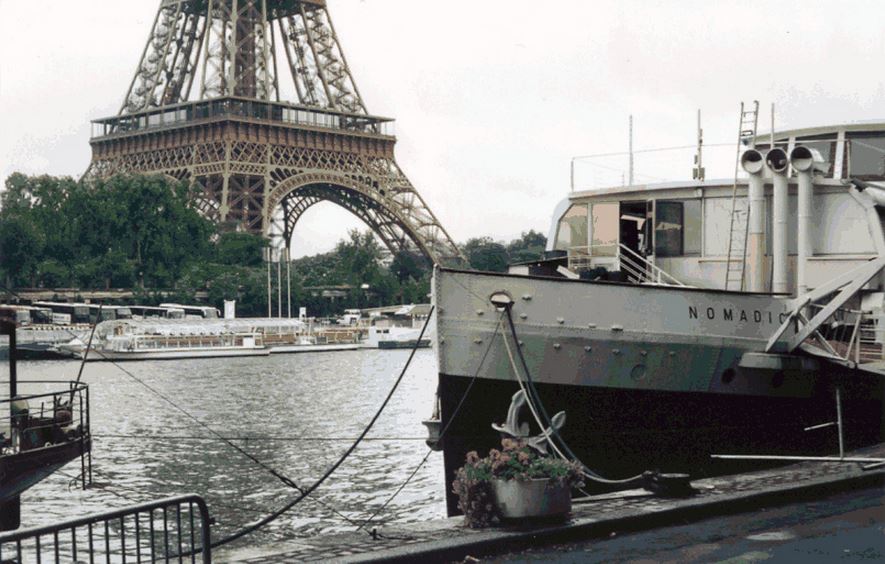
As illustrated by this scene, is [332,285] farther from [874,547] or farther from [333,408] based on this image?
[874,547]

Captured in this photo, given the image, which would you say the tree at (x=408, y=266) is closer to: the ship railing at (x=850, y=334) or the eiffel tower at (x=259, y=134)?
the eiffel tower at (x=259, y=134)

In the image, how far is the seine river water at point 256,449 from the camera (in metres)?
22.0

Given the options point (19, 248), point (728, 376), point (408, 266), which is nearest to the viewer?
point (728, 376)

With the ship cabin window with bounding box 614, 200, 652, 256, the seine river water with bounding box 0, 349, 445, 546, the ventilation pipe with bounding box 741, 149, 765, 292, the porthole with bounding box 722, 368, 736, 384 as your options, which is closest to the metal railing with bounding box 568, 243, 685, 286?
the ship cabin window with bounding box 614, 200, 652, 256

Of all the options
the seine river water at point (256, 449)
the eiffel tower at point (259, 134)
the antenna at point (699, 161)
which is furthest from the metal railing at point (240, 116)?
the antenna at point (699, 161)

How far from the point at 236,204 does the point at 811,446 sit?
72195 mm

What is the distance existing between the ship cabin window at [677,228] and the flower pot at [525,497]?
31.9 ft

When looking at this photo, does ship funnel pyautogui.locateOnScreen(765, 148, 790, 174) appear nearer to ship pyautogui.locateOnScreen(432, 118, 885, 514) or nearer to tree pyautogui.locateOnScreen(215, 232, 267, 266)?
ship pyautogui.locateOnScreen(432, 118, 885, 514)

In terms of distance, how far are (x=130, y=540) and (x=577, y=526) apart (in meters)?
9.84

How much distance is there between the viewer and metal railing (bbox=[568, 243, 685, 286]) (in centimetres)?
1972

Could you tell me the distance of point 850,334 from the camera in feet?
64.3

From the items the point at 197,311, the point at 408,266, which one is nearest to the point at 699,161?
the point at 197,311

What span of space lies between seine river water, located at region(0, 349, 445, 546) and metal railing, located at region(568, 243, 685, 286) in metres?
4.69

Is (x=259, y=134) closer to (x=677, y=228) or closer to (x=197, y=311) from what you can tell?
(x=197, y=311)
